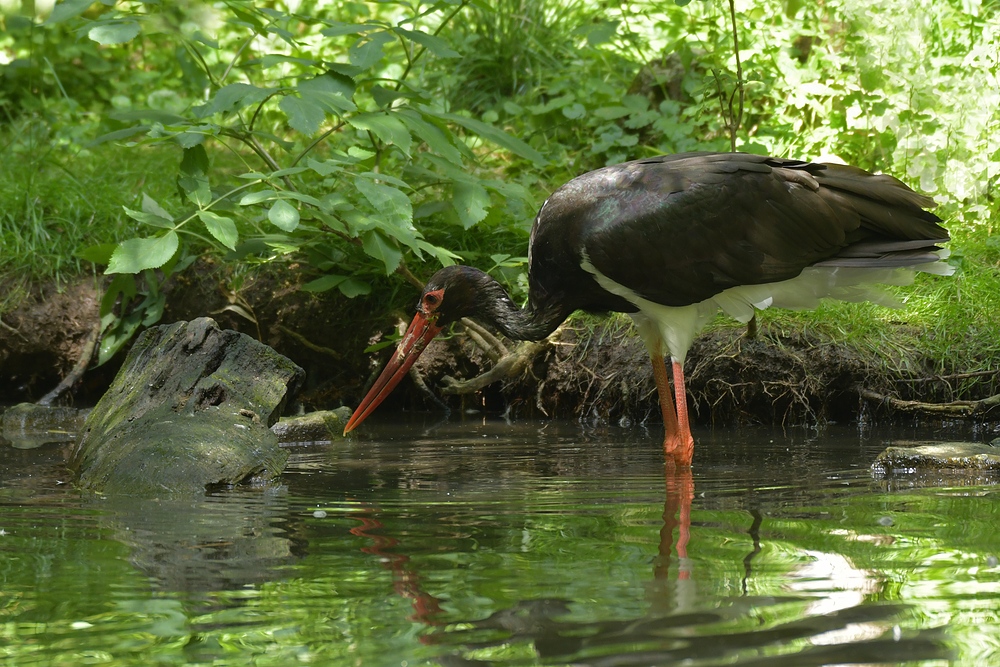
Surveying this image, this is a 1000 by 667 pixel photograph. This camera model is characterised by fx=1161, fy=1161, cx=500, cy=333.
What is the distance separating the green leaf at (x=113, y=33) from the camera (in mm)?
5254

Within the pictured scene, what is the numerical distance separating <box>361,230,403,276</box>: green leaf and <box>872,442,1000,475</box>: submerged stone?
245 centimetres

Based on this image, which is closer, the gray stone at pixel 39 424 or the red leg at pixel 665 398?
the red leg at pixel 665 398

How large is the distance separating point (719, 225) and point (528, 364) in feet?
5.87

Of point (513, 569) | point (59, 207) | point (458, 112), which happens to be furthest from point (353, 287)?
point (513, 569)

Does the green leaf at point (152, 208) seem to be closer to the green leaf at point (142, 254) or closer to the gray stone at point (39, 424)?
the green leaf at point (142, 254)

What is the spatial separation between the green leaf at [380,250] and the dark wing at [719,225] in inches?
35.7

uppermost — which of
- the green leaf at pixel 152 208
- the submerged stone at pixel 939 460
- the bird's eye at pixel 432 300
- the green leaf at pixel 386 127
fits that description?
the green leaf at pixel 386 127

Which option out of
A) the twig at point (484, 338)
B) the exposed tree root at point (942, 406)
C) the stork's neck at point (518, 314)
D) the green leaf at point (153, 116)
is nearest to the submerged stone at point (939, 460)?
the exposed tree root at point (942, 406)

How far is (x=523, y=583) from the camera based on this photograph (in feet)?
8.96

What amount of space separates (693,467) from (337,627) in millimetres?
2586

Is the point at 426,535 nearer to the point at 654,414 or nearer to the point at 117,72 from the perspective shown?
the point at 654,414

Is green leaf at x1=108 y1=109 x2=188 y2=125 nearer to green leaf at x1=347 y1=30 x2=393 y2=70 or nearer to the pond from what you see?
green leaf at x1=347 y1=30 x2=393 y2=70

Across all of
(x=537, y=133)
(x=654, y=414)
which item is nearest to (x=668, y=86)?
A: (x=537, y=133)

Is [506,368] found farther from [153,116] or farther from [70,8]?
[70,8]
